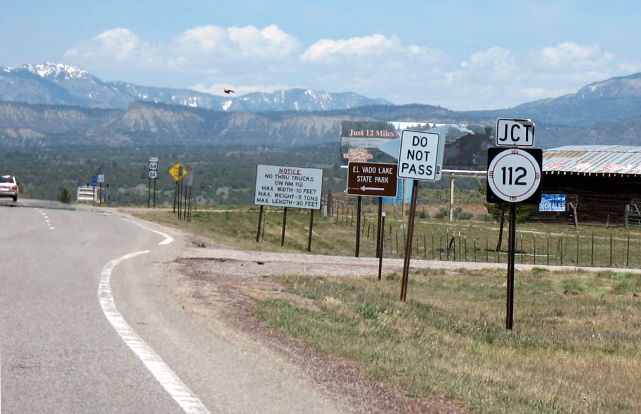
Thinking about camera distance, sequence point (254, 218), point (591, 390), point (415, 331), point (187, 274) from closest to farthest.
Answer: point (591, 390) < point (415, 331) < point (187, 274) < point (254, 218)

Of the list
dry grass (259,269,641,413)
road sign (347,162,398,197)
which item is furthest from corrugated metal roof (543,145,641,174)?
dry grass (259,269,641,413)

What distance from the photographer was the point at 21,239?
25.2 metres

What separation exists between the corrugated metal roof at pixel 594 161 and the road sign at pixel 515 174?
5592cm

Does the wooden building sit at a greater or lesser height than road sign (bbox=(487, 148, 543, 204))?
greater

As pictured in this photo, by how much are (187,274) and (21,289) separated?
4676 millimetres

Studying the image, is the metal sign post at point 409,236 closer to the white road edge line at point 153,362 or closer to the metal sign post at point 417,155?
the metal sign post at point 417,155

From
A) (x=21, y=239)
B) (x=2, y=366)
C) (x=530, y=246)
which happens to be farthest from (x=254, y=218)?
(x=2, y=366)

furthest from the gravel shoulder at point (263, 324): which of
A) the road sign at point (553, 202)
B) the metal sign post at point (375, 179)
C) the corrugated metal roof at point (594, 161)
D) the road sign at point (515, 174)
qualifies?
the corrugated metal roof at point (594, 161)

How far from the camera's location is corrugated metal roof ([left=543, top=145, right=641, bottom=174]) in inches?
2736

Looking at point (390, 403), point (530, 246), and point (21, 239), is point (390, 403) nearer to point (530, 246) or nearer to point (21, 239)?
point (21, 239)

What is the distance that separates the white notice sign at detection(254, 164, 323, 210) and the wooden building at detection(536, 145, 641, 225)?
3417 cm

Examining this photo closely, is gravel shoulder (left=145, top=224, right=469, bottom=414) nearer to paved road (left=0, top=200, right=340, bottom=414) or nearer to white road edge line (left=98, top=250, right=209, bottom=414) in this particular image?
paved road (left=0, top=200, right=340, bottom=414)

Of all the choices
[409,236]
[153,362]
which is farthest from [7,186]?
[153,362]

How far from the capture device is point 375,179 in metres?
30.8
